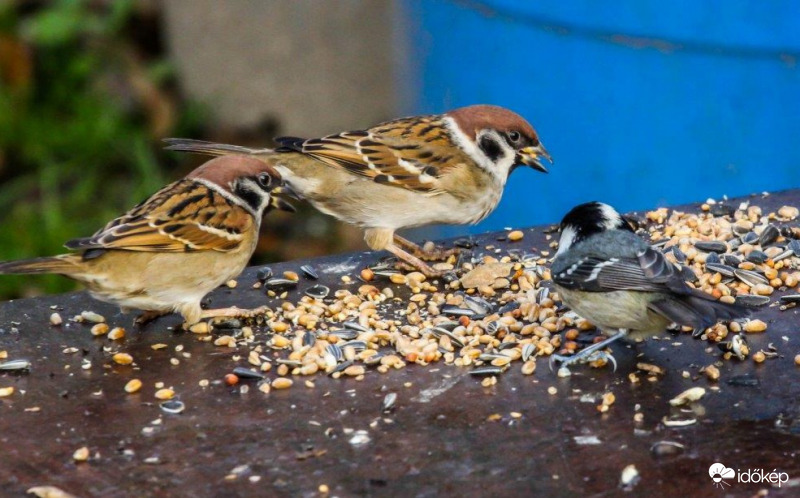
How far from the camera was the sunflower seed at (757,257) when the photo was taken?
4047mm

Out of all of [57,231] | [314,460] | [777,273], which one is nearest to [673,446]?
[314,460]

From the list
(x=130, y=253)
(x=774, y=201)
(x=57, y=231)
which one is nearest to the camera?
(x=130, y=253)

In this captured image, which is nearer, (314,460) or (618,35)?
(314,460)

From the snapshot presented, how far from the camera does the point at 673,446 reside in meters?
2.85

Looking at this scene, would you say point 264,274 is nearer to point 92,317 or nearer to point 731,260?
point 92,317

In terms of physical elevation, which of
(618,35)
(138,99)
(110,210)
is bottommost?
(110,210)

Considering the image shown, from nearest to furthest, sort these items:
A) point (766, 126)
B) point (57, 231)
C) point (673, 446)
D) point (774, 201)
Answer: point (673, 446) → point (774, 201) → point (766, 126) → point (57, 231)

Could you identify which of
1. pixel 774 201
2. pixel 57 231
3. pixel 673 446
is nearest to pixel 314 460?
pixel 673 446

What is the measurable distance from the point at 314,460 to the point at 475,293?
4.43 feet

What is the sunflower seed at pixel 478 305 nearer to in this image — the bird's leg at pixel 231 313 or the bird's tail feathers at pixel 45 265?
the bird's leg at pixel 231 313

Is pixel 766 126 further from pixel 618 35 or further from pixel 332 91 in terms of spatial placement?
pixel 332 91

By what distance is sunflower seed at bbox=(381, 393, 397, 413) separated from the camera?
10.4ft

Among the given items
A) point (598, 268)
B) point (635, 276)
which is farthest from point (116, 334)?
point (635, 276)

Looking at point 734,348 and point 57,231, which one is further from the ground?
point 734,348
